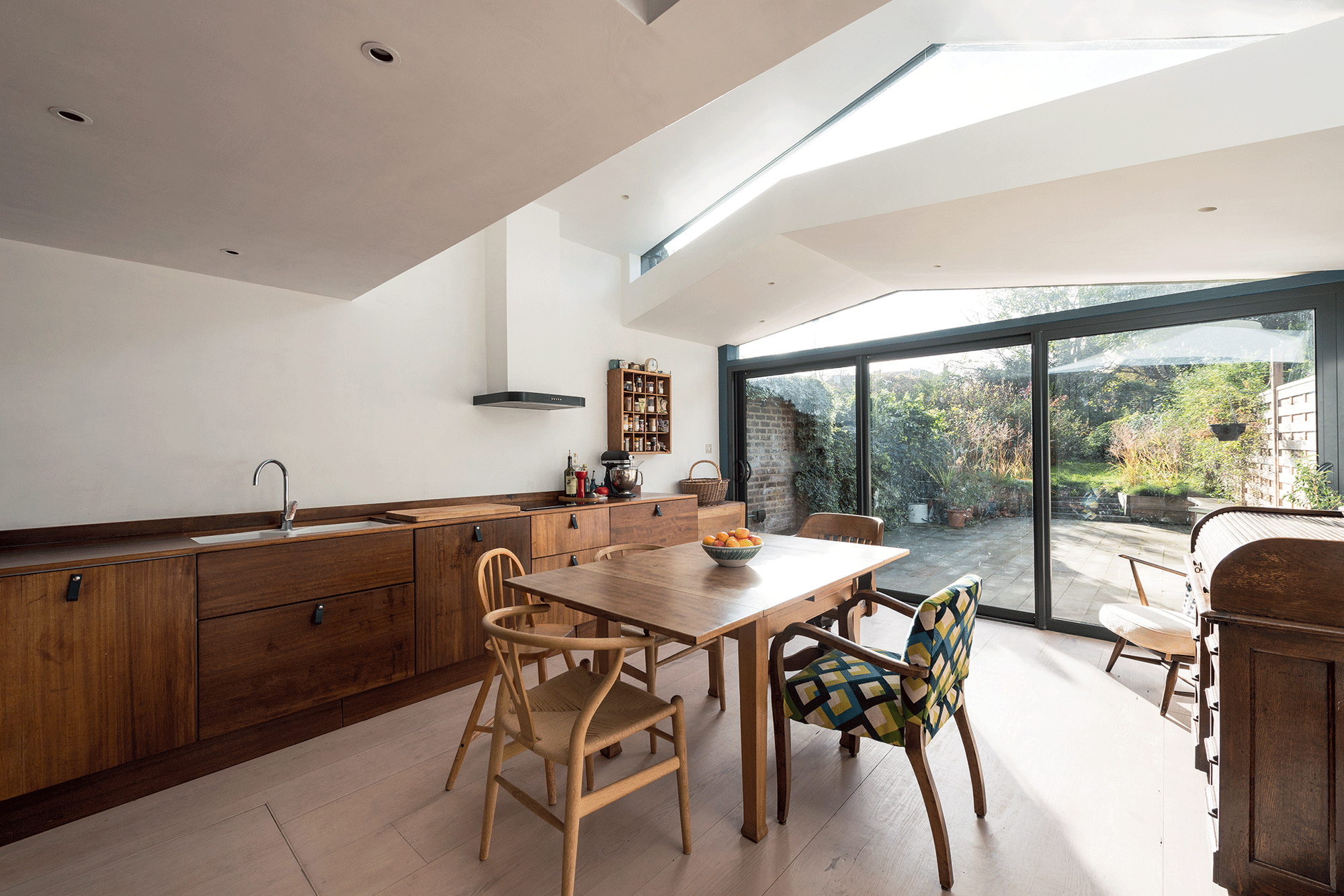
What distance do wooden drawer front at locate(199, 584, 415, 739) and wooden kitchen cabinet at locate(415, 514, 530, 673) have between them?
0.26 ft

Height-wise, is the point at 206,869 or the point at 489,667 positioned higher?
the point at 489,667

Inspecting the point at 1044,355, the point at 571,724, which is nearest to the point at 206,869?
the point at 571,724

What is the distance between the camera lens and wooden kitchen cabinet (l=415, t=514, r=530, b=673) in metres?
2.96

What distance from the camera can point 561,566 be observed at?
3.73m

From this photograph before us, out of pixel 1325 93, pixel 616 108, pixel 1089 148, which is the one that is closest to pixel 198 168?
pixel 616 108

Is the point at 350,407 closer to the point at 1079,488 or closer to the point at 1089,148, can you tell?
the point at 1089,148

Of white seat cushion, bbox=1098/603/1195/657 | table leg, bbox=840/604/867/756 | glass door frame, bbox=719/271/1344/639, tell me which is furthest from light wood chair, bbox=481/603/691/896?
glass door frame, bbox=719/271/1344/639

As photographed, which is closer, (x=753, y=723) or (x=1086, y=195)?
(x=753, y=723)

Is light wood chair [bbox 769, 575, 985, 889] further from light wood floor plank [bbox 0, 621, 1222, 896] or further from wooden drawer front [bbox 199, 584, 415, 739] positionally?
wooden drawer front [bbox 199, 584, 415, 739]

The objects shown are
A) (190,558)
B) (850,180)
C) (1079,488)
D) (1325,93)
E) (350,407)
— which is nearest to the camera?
(1325,93)

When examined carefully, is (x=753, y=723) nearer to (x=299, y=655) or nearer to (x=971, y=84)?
(x=299, y=655)

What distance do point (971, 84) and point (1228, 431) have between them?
2.48m

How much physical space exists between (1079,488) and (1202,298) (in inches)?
51.3

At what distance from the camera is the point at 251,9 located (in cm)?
115
